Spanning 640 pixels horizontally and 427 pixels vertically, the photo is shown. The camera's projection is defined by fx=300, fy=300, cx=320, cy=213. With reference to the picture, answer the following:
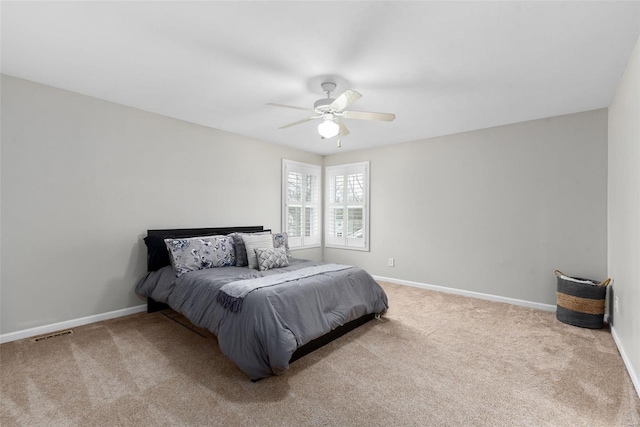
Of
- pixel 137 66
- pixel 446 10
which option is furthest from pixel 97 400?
pixel 446 10

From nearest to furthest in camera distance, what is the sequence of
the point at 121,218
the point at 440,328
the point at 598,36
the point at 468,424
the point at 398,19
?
the point at 468,424 → the point at 398,19 → the point at 598,36 → the point at 440,328 → the point at 121,218

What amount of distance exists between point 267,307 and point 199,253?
1.45 m

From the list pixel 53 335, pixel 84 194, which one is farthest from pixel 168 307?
pixel 84 194

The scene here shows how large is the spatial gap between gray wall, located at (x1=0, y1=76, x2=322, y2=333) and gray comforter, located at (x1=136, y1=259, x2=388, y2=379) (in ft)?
1.70

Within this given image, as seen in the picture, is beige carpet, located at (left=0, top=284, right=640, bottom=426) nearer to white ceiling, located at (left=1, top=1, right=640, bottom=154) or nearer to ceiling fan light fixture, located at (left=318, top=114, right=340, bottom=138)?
ceiling fan light fixture, located at (left=318, top=114, right=340, bottom=138)

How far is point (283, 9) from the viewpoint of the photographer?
1.76 meters

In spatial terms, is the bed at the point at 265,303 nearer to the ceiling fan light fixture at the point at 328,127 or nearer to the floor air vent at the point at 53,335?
the floor air vent at the point at 53,335

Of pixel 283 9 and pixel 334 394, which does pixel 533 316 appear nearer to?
pixel 334 394

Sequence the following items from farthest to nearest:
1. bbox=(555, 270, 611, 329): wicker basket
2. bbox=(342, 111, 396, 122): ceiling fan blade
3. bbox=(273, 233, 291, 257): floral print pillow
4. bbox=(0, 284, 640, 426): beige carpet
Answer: bbox=(273, 233, 291, 257): floral print pillow < bbox=(555, 270, 611, 329): wicker basket < bbox=(342, 111, 396, 122): ceiling fan blade < bbox=(0, 284, 640, 426): beige carpet

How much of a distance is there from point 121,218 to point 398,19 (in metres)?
3.30

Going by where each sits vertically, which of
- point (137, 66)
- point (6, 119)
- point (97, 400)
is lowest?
point (97, 400)

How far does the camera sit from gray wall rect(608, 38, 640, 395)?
6.65ft

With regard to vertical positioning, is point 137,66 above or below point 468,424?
above

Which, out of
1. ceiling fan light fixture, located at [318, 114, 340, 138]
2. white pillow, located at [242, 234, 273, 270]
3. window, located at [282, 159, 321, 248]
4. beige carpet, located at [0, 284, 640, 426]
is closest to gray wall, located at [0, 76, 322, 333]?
beige carpet, located at [0, 284, 640, 426]
